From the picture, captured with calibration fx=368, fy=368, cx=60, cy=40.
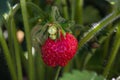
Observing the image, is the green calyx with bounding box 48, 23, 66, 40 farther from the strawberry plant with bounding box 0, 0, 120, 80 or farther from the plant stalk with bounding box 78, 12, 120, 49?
the plant stalk with bounding box 78, 12, 120, 49

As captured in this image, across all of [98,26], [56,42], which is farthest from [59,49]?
[98,26]

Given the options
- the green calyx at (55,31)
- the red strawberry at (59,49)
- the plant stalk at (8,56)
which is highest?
the green calyx at (55,31)

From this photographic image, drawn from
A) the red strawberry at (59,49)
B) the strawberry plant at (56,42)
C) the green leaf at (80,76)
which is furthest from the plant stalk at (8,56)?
the green leaf at (80,76)

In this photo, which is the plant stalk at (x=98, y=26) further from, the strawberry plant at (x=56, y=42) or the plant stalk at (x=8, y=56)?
the plant stalk at (x=8, y=56)

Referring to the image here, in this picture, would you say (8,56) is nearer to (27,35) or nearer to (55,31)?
(27,35)

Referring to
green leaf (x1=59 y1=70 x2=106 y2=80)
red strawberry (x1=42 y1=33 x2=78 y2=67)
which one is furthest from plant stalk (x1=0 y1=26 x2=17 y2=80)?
green leaf (x1=59 y1=70 x2=106 y2=80)

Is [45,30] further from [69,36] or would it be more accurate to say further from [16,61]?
[16,61]

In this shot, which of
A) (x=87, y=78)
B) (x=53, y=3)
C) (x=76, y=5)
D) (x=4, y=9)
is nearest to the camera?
(x=87, y=78)

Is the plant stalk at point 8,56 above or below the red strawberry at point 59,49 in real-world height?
below

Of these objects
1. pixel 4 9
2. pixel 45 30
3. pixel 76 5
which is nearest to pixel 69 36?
pixel 45 30
